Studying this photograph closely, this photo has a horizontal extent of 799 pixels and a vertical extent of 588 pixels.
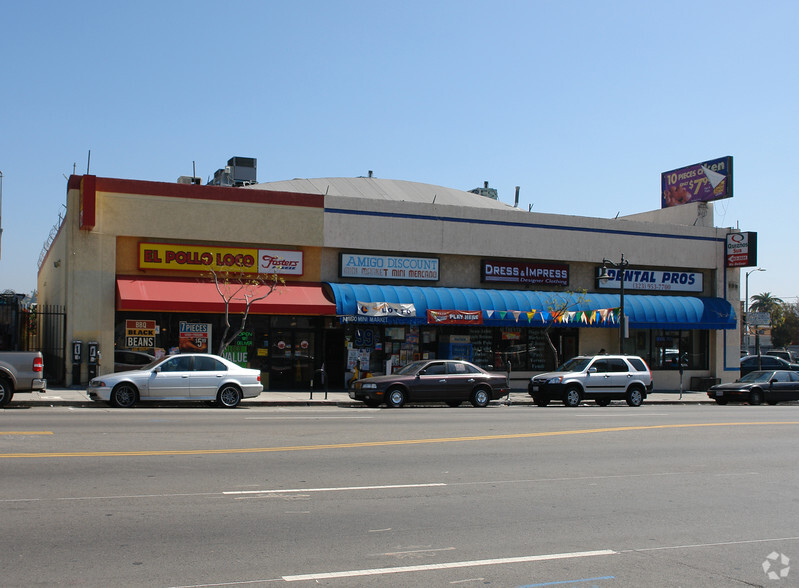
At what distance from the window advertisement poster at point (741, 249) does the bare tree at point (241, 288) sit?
871 inches

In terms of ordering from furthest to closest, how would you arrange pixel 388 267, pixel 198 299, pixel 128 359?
1. pixel 388 267
2. pixel 128 359
3. pixel 198 299

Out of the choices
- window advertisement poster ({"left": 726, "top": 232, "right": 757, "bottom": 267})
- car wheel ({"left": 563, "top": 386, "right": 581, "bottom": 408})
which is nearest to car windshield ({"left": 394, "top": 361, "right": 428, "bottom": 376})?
car wheel ({"left": 563, "top": 386, "right": 581, "bottom": 408})

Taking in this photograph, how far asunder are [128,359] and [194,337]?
2.27m

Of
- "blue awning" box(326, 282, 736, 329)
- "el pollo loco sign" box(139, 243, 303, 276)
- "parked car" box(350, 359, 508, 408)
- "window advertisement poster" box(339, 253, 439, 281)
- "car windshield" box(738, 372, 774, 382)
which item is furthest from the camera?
"car windshield" box(738, 372, 774, 382)

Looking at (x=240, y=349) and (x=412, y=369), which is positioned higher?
(x=240, y=349)

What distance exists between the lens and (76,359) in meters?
24.9

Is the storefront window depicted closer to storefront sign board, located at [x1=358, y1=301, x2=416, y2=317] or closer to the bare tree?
storefront sign board, located at [x1=358, y1=301, x2=416, y2=317]

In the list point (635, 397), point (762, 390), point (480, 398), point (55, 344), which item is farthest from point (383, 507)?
point (762, 390)

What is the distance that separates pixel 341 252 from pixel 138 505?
21188 mm

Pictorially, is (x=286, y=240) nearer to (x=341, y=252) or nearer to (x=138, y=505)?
(x=341, y=252)

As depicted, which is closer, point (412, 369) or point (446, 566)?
point (446, 566)

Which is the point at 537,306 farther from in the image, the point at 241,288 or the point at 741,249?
the point at 741,249

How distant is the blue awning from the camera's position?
28016 mm

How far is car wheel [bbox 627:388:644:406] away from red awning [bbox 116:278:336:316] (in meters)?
10.7
